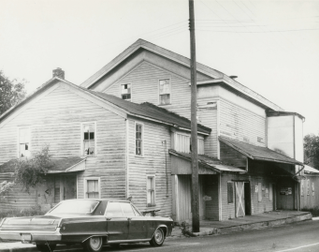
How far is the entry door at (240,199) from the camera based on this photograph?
29.5 metres

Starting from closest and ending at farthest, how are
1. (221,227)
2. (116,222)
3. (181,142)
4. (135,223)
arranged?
(116,222), (135,223), (221,227), (181,142)

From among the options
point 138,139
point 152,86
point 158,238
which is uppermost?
point 152,86

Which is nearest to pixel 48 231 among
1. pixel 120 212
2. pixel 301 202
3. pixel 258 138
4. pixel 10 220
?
pixel 10 220

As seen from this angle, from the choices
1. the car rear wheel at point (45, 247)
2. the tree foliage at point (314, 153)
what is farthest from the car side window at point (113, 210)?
the tree foliage at point (314, 153)

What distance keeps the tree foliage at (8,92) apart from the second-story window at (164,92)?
2763cm

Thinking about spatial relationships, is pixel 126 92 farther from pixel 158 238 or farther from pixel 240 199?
pixel 158 238

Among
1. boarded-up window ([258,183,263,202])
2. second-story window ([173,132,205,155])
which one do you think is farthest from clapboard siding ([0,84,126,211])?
boarded-up window ([258,183,263,202])

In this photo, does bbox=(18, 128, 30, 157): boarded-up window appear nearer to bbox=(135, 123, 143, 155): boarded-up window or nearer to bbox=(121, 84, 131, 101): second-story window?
bbox=(135, 123, 143, 155): boarded-up window

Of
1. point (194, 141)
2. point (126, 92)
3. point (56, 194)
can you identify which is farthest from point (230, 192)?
point (56, 194)

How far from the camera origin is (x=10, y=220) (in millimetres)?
13023

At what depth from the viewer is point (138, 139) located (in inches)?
912

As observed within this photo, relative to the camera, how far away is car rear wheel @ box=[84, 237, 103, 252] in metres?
13.4

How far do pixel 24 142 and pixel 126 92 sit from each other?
8.55 metres

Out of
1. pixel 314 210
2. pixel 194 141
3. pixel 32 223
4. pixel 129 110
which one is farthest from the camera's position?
pixel 314 210
